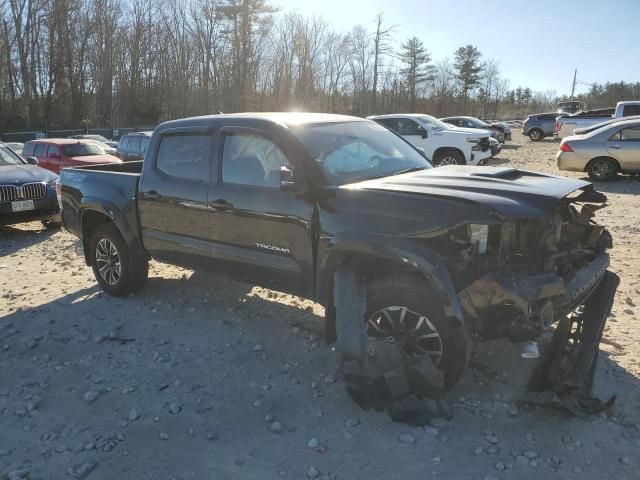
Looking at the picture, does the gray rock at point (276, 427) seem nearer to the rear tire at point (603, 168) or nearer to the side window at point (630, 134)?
the rear tire at point (603, 168)

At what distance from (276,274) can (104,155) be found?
1294 cm

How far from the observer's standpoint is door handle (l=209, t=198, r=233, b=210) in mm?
4360

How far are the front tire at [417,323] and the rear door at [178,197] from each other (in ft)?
6.13

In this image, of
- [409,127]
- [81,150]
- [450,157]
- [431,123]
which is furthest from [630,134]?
[81,150]

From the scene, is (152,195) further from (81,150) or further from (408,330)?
(81,150)

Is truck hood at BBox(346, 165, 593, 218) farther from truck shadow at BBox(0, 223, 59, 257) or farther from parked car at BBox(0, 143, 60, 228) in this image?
parked car at BBox(0, 143, 60, 228)

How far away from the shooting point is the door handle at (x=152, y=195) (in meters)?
4.97

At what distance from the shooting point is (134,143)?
54.9ft

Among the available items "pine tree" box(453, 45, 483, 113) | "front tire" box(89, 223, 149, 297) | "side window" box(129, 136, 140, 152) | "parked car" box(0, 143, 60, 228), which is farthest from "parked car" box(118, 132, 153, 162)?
"pine tree" box(453, 45, 483, 113)

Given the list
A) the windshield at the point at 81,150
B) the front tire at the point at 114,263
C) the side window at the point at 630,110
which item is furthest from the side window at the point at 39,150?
the side window at the point at 630,110

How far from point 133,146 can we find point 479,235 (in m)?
15.6

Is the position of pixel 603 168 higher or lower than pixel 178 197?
lower

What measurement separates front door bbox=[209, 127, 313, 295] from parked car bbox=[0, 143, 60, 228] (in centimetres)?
582

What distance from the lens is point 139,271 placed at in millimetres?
5520
